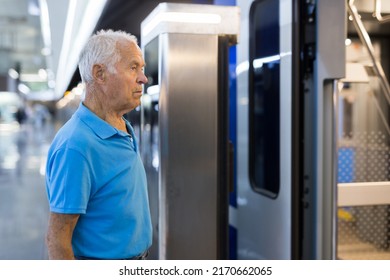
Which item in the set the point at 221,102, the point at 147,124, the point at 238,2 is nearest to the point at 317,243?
the point at 221,102

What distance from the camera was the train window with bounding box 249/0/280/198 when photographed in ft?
7.26

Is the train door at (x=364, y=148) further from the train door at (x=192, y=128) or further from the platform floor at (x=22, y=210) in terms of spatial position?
the platform floor at (x=22, y=210)

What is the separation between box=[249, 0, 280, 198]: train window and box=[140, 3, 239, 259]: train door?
0.33 metres

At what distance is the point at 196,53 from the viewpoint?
191 cm

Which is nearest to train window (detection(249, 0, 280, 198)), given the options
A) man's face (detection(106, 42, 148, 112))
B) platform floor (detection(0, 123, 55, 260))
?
man's face (detection(106, 42, 148, 112))

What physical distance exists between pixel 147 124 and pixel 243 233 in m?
0.81

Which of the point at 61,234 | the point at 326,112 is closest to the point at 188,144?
the point at 326,112

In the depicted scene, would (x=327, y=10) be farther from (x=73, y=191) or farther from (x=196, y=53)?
(x=73, y=191)

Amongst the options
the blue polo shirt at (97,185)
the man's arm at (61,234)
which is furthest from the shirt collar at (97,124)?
the man's arm at (61,234)

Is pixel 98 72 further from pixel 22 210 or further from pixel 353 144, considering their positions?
pixel 22 210

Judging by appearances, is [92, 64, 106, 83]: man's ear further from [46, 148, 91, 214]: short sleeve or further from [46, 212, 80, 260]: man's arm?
[46, 212, 80, 260]: man's arm

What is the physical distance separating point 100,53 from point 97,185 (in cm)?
38
